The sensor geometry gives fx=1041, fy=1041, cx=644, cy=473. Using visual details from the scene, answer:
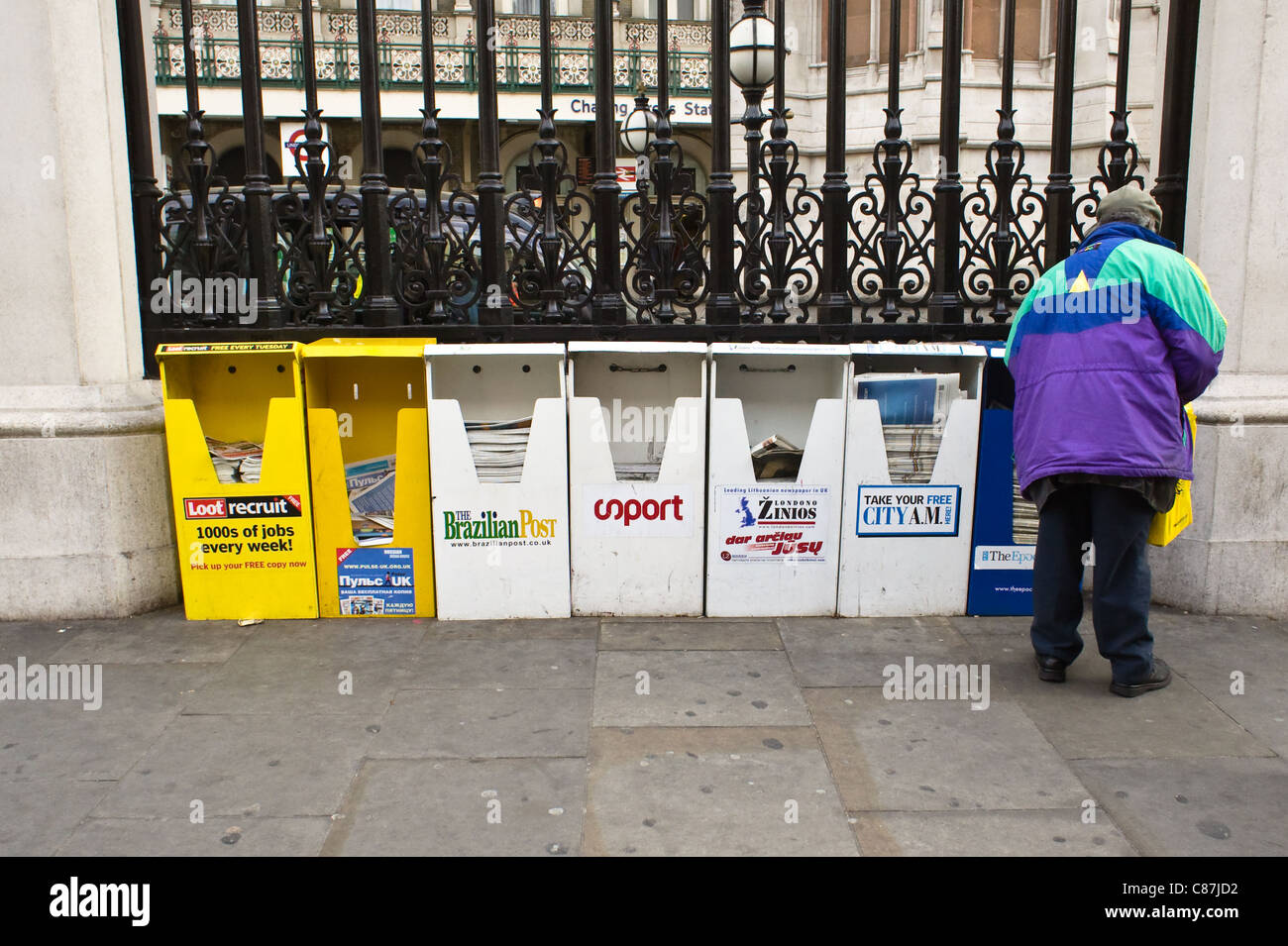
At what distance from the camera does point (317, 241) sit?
16.8ft

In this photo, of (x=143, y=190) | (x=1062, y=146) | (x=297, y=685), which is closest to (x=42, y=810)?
(x=297, y=685)

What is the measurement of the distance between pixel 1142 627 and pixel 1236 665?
72cm

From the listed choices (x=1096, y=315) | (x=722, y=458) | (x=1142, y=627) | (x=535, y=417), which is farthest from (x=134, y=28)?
(x=1142, y=627)

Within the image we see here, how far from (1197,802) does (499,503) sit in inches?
114

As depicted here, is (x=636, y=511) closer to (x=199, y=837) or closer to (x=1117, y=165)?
(x=199, y=837)

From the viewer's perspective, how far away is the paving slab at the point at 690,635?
4.47 meters

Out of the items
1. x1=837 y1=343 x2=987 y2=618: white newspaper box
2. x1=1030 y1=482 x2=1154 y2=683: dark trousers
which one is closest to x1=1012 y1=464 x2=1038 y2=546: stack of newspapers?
x1=837 y1=343 x2=987 y2=618: white newspaper box

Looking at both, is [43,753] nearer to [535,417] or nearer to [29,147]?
[535,417]

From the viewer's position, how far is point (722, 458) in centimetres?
464

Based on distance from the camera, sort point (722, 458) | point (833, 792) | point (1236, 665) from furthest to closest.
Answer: point (722, 458)
point (1236, 665)
point (833, 792)

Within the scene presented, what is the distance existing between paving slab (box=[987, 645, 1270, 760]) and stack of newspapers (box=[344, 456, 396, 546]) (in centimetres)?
279

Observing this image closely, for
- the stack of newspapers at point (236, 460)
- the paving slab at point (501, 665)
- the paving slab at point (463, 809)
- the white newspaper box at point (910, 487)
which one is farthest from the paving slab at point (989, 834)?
the stack of newspapers at point (236, 460)

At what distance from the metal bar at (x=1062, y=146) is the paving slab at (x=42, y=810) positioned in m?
4.85

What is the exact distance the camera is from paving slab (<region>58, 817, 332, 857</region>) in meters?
2.91
